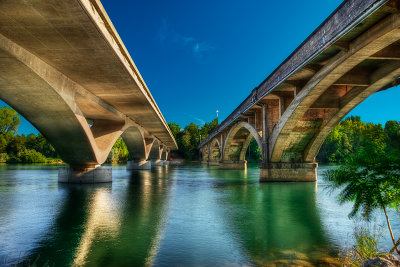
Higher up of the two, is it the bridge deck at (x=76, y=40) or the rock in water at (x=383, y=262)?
the bridge deck at (x=76, y=40)

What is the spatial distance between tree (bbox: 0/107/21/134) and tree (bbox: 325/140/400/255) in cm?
9253

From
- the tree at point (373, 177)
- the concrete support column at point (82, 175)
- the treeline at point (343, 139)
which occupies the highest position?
the treeline at point (343, 139)

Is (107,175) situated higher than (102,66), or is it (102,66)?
(102,66)

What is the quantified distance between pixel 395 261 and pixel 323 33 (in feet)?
32.3

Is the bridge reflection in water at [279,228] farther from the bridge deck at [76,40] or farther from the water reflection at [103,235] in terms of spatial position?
the bridge deck at [76,40]

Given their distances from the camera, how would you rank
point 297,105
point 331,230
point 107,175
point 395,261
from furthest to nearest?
point 107,175 → point 297,105 → point 331,230 → point 395,261

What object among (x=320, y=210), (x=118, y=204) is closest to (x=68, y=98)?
(x=118, y=204)

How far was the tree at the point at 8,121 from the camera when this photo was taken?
77.2m

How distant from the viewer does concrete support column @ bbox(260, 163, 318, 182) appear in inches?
827

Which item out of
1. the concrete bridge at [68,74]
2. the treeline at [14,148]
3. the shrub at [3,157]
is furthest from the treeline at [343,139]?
the shrub at [3,157]

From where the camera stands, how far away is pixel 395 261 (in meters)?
4.00

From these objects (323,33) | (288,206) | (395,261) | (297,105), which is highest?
(323,33)

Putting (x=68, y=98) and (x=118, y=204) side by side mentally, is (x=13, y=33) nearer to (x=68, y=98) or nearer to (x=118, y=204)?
(x=68, y=98)

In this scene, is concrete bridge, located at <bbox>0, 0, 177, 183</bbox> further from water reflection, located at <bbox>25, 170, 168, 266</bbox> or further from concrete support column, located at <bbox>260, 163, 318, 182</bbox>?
concrete support column, located at <bbox>260, 163, 318, 182</bbox>
